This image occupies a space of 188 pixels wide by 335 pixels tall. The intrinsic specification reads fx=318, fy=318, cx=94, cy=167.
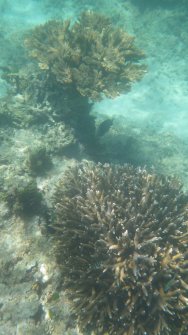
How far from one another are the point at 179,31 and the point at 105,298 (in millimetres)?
15496

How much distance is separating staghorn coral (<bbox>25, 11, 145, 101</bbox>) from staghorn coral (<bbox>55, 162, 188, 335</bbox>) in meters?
3.47

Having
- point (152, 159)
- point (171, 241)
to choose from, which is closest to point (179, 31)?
point (152, 159)

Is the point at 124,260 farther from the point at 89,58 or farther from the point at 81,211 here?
the point at 89,58

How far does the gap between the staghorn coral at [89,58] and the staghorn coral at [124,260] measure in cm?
347

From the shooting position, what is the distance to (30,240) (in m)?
4.85

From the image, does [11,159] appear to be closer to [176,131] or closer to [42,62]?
[42,62]

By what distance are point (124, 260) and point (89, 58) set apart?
5231 mm

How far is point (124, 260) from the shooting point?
4.03 m

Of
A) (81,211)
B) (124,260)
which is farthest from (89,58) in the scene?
(124,260)

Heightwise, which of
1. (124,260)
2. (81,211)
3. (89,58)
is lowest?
(124,260)

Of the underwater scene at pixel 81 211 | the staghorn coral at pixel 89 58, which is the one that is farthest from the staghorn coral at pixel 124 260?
the staghorn coral at pixel 89 58

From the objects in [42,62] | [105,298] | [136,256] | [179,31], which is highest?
[179,31]

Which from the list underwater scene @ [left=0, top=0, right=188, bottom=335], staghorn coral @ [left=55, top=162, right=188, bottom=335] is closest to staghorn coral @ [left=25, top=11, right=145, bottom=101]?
underwater scene @ [left=0, top=0, right=188, bottom=335]

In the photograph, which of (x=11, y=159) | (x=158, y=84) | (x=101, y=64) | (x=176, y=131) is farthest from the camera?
(x=158, y=84)
